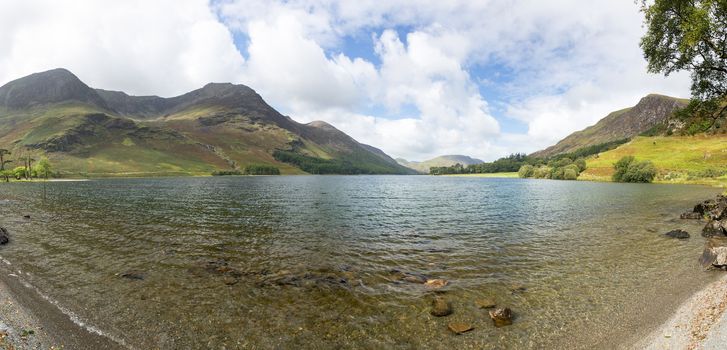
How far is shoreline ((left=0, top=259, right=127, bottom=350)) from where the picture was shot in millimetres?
12305

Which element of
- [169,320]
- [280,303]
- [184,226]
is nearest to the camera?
[169,320]

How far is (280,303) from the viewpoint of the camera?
17.9 m

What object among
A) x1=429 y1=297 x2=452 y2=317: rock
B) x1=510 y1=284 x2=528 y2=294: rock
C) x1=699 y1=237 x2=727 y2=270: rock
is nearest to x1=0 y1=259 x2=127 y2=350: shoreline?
x1=429 y1=297 x2=452 y2=317: rock

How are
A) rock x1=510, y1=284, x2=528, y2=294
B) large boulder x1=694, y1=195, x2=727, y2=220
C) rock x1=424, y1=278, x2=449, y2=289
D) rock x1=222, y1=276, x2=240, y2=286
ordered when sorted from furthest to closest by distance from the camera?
large boulder x1=694, y1=195, x2=727, y2=220 < rock x1=222, y1=276, x2=240, y2=286 < rock x1=424, y1=278, x2=449, y2=289 < rock x1=510, y1=284, x2=528, y2=294

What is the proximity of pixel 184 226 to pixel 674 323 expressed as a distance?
45063mm

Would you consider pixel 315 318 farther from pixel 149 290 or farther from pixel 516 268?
pixel 516 268

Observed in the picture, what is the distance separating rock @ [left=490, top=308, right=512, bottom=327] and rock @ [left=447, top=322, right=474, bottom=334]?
1.41m

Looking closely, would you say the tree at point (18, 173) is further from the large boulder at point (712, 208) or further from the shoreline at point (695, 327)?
the large boulder at point (712, 208)

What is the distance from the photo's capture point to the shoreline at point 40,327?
1230 cm

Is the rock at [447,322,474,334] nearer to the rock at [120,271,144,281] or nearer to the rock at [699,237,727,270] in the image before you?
the rock at [120,271,144,281]

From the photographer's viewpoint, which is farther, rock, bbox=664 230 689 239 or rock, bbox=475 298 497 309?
rock, bbox=664 230 689 239

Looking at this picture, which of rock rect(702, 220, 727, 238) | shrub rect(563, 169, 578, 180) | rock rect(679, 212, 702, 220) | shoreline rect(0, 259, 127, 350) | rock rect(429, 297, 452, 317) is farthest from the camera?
shrub rect(563, 169, 578, 180)

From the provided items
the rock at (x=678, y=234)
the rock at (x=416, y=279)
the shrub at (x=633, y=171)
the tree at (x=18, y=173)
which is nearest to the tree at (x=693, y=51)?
the rock at (x=678, y=234)

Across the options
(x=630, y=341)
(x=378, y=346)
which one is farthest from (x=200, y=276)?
(x=630, y=341)
